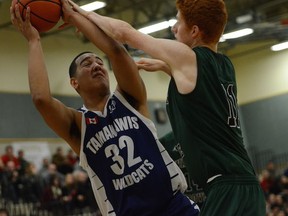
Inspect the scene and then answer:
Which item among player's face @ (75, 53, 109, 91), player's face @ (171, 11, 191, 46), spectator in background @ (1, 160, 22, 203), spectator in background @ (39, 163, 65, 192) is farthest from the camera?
spectator in background @ (39, 163, 65, 192)

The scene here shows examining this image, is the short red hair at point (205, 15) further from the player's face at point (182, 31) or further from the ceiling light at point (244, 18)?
the ceiling light at point (244, 18)

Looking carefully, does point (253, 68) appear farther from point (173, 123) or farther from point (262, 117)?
point (173, 123)

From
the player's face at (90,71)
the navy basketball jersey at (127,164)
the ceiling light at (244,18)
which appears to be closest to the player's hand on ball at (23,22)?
the player's face at (90,71)

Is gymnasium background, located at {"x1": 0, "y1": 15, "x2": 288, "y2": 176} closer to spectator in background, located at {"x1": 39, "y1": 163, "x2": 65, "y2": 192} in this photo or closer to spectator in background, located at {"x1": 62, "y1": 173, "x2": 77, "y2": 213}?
spectator in background, located at {"x1": 39, "y1": 163, "x2": 65, "y2": 192}

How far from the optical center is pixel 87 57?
472 cm

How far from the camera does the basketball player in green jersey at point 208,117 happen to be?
350 cm

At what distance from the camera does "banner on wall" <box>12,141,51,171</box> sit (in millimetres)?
18719

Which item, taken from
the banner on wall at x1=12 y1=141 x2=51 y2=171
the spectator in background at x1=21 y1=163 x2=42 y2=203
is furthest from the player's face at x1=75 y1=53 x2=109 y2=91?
the banner on wall at x1=12 y1=141 x2=51 y2=171

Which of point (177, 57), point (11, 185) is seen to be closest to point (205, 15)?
point (177, 57)

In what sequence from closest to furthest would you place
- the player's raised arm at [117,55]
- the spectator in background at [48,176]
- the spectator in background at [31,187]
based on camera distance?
1. the player's raised arm at [117,55]
2. the spectator in background at [31,187]
3. the spectator in background at [48,176]

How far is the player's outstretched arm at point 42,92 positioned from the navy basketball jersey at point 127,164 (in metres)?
0.13

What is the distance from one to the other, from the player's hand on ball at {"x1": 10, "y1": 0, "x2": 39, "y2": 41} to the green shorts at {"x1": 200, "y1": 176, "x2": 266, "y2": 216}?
174 centimetres

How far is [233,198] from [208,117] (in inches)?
18.6

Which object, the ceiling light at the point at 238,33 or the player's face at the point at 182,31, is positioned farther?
the ceiling light at the point at 238,33
